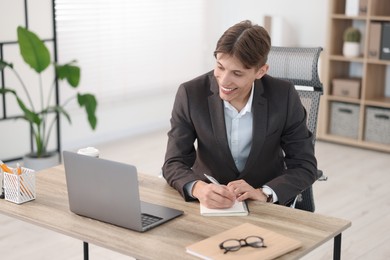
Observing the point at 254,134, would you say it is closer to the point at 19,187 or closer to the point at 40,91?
the point at 19,187

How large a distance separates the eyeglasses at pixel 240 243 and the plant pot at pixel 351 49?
3.97 m

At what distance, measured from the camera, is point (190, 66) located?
21.5ft

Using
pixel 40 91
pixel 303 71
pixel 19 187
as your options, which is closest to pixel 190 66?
pixel 40 91

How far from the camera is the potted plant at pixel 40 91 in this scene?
178 inches

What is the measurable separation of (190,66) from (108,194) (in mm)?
4585

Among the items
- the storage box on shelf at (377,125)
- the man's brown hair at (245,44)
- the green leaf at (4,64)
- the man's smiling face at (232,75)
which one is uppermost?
the man's brown hair at (245,44)

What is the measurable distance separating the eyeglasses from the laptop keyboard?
11.0 inches

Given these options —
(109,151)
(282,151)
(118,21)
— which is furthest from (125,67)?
(282,151)

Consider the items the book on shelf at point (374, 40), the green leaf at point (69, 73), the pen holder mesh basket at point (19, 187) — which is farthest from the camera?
the book on shelf at point (374, 40)

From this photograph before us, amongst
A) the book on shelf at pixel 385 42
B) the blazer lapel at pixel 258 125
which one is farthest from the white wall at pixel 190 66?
the blazer lapel at pixel 258 125

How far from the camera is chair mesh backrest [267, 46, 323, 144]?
10.0 ft

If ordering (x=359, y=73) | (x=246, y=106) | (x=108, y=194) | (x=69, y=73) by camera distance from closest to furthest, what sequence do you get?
1. (x=108, y=194)
2. (x=246, y=106)
3. (x=69, y=73)
4. (x=359, y=73)

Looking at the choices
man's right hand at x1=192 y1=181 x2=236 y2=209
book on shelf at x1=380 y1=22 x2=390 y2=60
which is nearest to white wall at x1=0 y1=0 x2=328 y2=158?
book on shelf at x1=380 y1=22 x2=390 y2=60

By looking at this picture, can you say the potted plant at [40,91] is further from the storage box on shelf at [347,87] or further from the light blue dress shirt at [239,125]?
the light blue dress shirt at [239,125]
